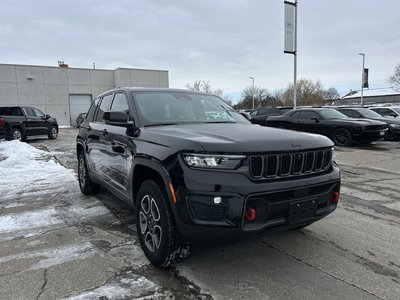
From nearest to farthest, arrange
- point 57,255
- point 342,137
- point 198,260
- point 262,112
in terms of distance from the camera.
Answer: point 198,260 < point 57,255 < point 342,137 < point 262,112

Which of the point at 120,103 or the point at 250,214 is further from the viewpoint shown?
the point at 120,103

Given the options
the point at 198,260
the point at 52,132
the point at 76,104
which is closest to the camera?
the point at 198,260

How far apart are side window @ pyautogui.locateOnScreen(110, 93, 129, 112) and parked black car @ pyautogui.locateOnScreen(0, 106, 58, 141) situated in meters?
13.1

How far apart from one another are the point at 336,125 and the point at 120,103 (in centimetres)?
1069

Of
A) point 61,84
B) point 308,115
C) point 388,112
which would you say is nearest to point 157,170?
point 308,115

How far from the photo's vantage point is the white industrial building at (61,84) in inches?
1218

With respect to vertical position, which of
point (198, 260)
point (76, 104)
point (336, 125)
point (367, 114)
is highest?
point (76, 104)

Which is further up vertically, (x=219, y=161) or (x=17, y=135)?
(x=219, y=161)

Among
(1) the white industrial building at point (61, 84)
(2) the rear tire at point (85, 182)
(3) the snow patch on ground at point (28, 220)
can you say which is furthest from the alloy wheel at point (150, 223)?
(1) the white industrial building at point (61, 84)

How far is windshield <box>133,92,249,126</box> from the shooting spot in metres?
4.07

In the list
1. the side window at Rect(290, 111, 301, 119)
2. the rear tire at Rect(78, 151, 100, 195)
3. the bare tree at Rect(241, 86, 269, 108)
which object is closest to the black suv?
the rear tire at Rect(78, 151, 100, 195)

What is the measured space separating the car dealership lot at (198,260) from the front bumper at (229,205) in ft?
1.78

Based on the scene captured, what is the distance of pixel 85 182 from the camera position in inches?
243

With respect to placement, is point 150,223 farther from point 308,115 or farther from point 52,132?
point 52,132
